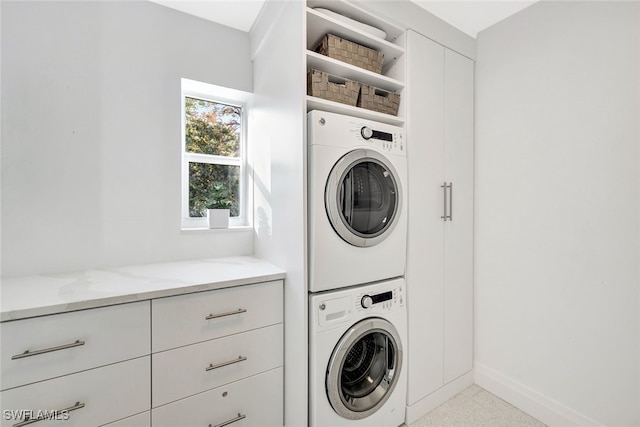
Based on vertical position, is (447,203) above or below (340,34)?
below

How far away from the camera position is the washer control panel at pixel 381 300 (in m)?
1.51

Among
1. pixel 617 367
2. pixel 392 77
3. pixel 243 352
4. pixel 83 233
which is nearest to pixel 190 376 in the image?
pixel 243 352

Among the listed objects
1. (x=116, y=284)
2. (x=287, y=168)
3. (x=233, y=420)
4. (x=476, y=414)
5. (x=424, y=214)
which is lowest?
(x=476, y=414)

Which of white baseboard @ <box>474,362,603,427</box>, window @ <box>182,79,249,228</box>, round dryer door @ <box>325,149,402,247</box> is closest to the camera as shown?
round dryer door @ <box>325,149,402,247</box>

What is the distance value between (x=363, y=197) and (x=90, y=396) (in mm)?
1513

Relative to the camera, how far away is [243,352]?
1464 millimetres

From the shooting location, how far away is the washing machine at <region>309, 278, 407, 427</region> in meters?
1.38

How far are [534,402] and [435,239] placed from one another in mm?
1212

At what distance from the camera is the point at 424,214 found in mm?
1805

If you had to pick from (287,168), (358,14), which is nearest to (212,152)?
(287,168)

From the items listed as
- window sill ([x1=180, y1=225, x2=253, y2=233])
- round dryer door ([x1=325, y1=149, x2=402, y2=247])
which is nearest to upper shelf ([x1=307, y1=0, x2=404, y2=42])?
round dryer door ([x1=325, y1=149, x2=402, y2=247])

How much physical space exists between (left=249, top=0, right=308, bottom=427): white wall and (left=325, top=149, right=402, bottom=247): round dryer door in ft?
0.57

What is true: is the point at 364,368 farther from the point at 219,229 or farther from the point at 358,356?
the point at 219,229

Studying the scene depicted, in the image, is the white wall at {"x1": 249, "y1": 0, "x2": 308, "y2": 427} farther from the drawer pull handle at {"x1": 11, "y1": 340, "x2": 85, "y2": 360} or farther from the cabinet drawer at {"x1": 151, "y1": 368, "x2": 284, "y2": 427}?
the drawer pull handle at {"x1": 11, "y1": 340, "x2": 85, "y2": 360}
